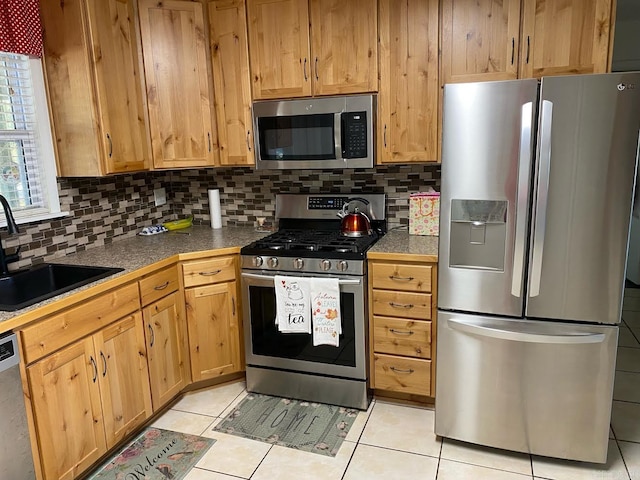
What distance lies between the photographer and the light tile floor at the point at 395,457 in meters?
2.14

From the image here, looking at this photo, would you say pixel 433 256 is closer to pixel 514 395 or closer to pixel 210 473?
pixel 514 395

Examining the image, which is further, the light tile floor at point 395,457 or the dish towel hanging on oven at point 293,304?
the dish towel hanging on oven at point 293,304

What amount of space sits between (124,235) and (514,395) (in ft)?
8.04

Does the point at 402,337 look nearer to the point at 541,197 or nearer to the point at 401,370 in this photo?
the point at 401,370

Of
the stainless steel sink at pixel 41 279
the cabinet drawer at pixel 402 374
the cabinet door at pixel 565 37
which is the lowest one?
the cabinet drawer at pixel 402 374

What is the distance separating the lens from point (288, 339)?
107 inches

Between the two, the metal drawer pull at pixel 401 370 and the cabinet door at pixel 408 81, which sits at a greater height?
the cabinet door at pixel 408 81

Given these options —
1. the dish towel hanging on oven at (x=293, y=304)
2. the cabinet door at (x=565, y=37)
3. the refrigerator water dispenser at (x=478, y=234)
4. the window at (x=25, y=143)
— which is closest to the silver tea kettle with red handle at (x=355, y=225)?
the dish towel hanging on oven at (x=293, y=304)

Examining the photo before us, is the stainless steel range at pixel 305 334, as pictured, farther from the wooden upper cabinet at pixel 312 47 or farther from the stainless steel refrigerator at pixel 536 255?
the wooden upper cabinet at pixel 312 47

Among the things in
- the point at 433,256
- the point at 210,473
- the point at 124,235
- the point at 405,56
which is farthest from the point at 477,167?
the point at 124,235

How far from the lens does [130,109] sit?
271 centimetres

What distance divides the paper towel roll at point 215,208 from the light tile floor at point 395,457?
125 cm

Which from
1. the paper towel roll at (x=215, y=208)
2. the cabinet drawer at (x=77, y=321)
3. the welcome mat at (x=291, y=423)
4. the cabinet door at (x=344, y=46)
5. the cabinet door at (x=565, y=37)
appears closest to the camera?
the cabinet drawer at (x=77, y=321)

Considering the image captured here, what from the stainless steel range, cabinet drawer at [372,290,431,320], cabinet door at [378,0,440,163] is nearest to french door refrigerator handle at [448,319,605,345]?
cabinet drawer at [372,290,431,320]
